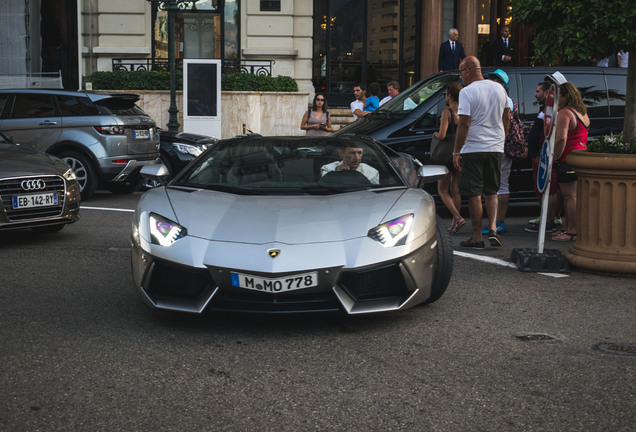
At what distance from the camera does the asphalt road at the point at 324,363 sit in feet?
13.1

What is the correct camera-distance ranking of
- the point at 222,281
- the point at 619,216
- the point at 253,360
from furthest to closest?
the point at 619,216 < the point at 222,281 < the point at 253,360

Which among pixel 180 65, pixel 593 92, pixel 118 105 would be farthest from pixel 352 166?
pixel 180 65

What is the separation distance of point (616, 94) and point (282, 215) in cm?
762

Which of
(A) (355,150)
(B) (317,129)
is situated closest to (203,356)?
(A) (355,150)

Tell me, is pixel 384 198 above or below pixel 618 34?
below

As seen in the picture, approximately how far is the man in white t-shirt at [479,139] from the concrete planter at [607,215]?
1.19 metres

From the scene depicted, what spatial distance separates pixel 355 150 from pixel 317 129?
27.0 feet

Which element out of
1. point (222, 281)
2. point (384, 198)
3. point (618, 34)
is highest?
point (618, 34)

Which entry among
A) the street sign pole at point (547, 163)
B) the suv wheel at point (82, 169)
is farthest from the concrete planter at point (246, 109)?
the street sign pole at point (547, 163)

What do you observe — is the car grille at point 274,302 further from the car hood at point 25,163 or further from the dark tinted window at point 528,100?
the dark tinted window at point 528,100

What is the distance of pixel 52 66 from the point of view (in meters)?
24.1

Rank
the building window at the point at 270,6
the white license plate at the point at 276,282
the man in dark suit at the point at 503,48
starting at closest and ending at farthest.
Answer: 1. the white license plate at the point at 276,282
2. the man in dark suit at the point at 503,48
3. the building window at the point at 270,6

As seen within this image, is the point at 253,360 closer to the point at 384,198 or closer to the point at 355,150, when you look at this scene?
the point at 384,198

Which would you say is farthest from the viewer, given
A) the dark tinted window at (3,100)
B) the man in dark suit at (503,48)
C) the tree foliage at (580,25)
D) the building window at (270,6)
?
the building window at (270,6)
